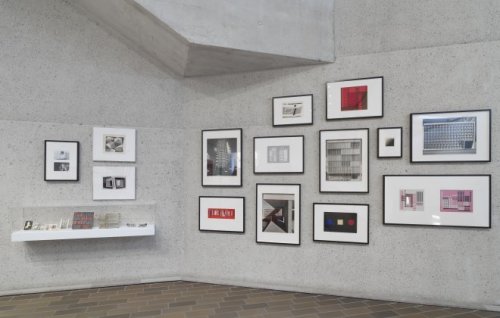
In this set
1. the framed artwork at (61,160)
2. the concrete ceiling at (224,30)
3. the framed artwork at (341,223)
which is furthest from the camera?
the framed artwork at (61,160)

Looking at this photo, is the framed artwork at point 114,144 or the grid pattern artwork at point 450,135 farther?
the framed artwork at point 114,144

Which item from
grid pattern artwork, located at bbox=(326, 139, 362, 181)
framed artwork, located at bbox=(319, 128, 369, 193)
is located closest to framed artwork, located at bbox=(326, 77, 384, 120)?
framed artwork, located at bbox=(319, 128, 369, 193)

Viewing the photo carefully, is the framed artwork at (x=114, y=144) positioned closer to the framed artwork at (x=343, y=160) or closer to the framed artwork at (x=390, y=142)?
the framed artwork at (x=343, y=160)

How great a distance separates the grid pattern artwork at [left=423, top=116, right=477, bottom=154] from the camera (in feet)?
10.5

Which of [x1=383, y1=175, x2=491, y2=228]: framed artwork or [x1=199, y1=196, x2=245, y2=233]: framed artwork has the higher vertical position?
[x1=383, y1=175, x2=491, y2=228]: framed artwork

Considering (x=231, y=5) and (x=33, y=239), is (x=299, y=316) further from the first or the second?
(x=231, y=5)

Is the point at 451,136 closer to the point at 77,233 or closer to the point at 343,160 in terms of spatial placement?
the point at 343,160

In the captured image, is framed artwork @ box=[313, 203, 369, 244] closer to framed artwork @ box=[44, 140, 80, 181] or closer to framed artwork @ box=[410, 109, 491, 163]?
framed artwork @ box=[410, 109, 491, 163]

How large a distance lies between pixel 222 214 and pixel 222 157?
73 centimetres

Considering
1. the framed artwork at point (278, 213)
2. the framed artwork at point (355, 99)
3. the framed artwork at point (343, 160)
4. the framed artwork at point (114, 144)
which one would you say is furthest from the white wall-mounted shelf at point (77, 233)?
the framed artwork at point (355, 99)

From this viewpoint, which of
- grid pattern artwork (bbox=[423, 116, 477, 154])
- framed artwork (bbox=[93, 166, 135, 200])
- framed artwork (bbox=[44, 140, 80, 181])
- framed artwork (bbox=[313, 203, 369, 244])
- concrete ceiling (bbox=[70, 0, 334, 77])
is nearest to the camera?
concrete ceiling (bbox=[70, 0, 334, 77])

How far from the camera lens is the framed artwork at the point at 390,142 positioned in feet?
11.1

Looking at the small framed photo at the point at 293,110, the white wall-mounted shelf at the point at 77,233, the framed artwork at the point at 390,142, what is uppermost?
the small framed photo at the point at 293,110

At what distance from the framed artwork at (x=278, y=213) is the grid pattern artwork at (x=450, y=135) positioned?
151cm
